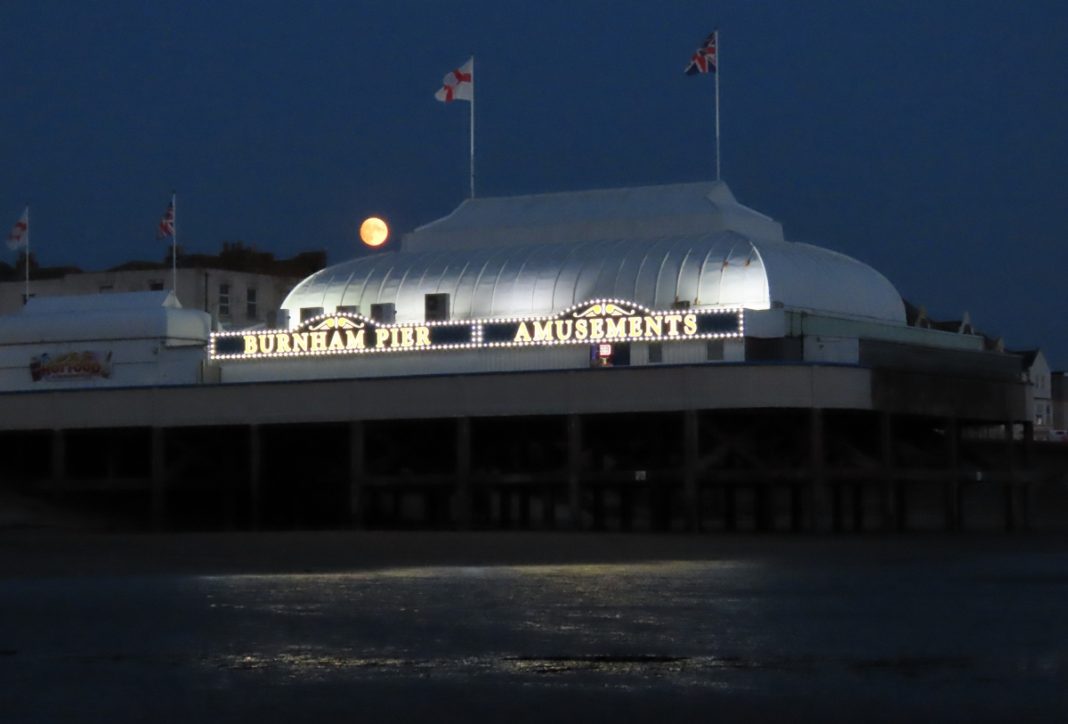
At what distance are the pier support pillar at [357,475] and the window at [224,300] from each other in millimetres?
27843

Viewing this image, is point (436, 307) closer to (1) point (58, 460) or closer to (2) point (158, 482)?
(2) point (158, 482)

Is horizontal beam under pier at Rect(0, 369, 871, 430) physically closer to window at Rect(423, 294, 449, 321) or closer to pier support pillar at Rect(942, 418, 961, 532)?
window at Rect(423, 294, 449, 321)

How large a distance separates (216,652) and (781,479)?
42.2m

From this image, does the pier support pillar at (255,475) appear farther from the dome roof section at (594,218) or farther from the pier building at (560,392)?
the dome roof section at (594,218)

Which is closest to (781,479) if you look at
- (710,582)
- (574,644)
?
(710,582)

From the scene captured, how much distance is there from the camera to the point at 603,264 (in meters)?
73.8

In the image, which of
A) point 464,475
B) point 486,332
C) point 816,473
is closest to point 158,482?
point 464,475

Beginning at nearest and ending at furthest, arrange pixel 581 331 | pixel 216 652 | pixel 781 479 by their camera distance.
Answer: pixel 216 652 → pixel 781 479 → pixel 581 331

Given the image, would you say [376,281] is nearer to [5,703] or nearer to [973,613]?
[973,613]

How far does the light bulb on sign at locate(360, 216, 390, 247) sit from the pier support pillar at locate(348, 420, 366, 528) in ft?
50.7

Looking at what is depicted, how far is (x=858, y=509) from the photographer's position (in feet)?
262

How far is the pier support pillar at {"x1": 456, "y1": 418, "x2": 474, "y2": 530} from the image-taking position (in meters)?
67.9

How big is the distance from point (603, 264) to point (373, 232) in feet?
49.1

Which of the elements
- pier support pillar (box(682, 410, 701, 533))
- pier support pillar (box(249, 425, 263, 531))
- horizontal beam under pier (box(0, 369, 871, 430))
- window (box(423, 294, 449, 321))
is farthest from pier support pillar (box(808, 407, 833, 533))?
pier support pillar (box(249, 425, 263, 531))
